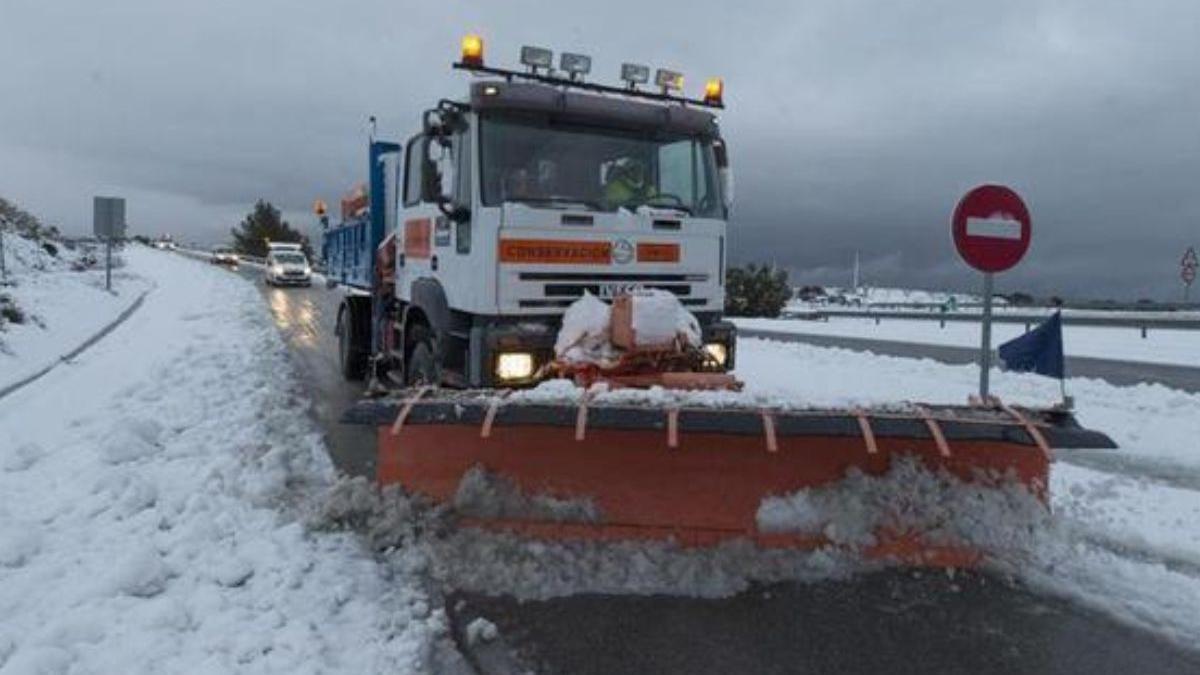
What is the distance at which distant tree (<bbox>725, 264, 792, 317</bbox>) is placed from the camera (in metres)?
50.9

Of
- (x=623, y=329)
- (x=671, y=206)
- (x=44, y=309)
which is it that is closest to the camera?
(x=623, y=329)

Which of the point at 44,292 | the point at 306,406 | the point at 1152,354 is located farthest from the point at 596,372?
the point at 1152,354

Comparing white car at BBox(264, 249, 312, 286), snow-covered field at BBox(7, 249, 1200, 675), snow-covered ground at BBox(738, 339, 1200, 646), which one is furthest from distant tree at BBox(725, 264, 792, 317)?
snow-covered field at BBox(7, 249, 1200, 675)

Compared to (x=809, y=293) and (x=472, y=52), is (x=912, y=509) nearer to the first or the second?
(x=472, y=52)

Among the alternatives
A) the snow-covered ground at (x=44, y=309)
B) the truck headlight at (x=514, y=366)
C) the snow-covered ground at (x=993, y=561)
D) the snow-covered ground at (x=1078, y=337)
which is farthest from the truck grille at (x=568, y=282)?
the snow-covered ground at (x=1078, y=337)

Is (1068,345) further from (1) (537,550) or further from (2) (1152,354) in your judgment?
(1) (537,550)

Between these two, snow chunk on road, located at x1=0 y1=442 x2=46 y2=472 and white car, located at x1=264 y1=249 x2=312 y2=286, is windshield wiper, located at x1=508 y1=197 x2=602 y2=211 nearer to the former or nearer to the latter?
snow chunk on road, located at x1=0 y1=442 x2=46 y2=472

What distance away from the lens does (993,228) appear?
24.9 feet

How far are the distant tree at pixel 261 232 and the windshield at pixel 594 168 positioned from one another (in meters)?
88.5

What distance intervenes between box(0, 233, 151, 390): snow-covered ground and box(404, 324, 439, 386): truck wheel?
567 centimetres

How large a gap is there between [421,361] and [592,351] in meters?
2.55

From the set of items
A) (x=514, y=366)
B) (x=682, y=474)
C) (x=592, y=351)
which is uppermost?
(x=592, y=351)

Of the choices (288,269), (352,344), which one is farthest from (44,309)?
(288,269)

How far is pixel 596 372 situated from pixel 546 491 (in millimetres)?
1017
